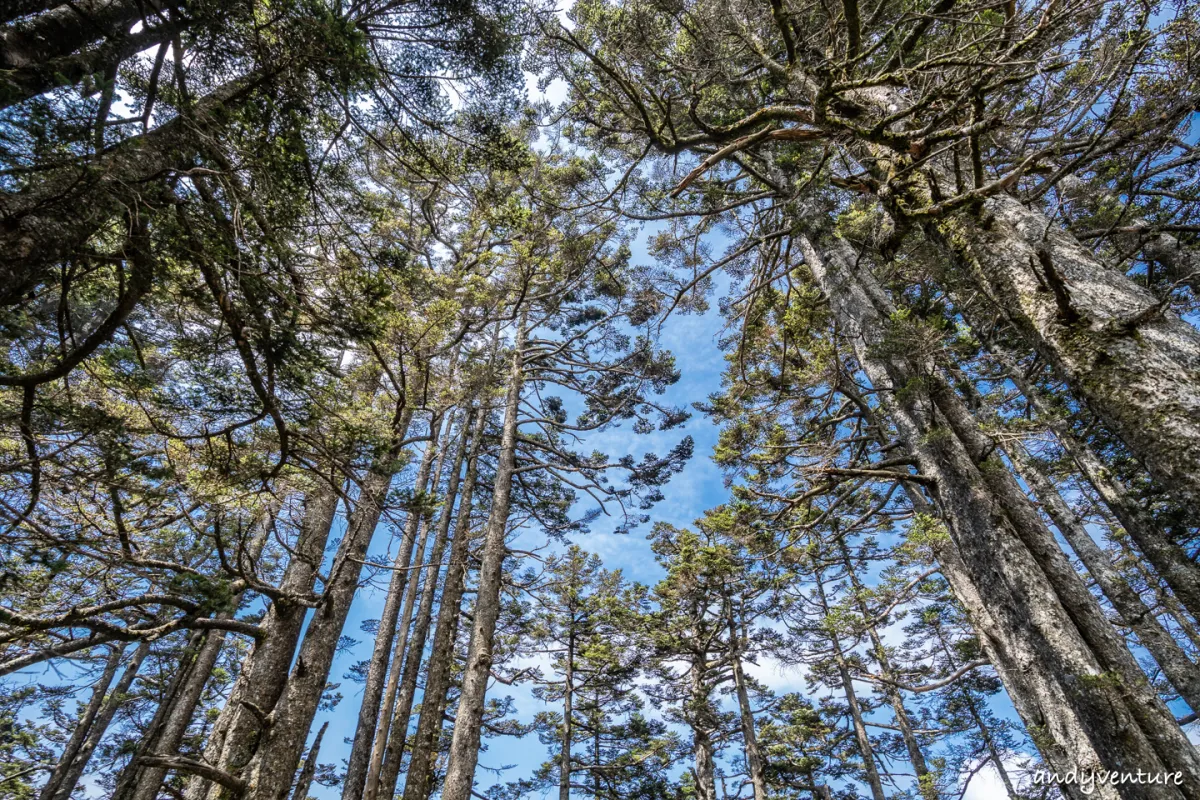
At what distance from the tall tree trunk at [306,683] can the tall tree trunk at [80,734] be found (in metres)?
6.75

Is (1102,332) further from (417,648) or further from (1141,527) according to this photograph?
(417,648)

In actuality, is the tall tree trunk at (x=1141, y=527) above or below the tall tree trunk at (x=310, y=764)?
above

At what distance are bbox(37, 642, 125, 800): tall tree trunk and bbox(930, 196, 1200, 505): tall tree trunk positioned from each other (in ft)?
41.4

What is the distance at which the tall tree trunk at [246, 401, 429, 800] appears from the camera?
3646 millimetres

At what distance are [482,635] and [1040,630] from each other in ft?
20.0

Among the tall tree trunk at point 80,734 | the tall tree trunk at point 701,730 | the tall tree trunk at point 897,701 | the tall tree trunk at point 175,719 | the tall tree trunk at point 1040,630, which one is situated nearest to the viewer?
the tall tree trunk at point 1040,630

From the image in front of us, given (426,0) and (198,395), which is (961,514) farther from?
(426,0)

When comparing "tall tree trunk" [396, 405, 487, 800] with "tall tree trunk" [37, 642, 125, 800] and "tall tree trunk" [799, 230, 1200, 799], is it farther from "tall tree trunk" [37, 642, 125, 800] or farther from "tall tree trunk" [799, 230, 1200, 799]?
"tall tree trunk" [799, 230, 1200, 799]

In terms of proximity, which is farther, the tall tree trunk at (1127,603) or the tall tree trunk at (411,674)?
the tall tree trunk at (411,674)

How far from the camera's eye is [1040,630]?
9.33 ft

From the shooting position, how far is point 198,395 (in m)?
3.20

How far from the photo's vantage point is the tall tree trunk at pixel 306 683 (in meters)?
3.65

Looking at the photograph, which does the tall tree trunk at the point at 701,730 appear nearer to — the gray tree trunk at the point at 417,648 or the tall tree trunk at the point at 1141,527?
the gray tree trunk at the point at 417,648

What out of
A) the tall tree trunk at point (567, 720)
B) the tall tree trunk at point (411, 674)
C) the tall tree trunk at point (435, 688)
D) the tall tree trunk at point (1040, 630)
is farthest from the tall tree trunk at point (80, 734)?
the tall tree trunk at point (1040, 630)
